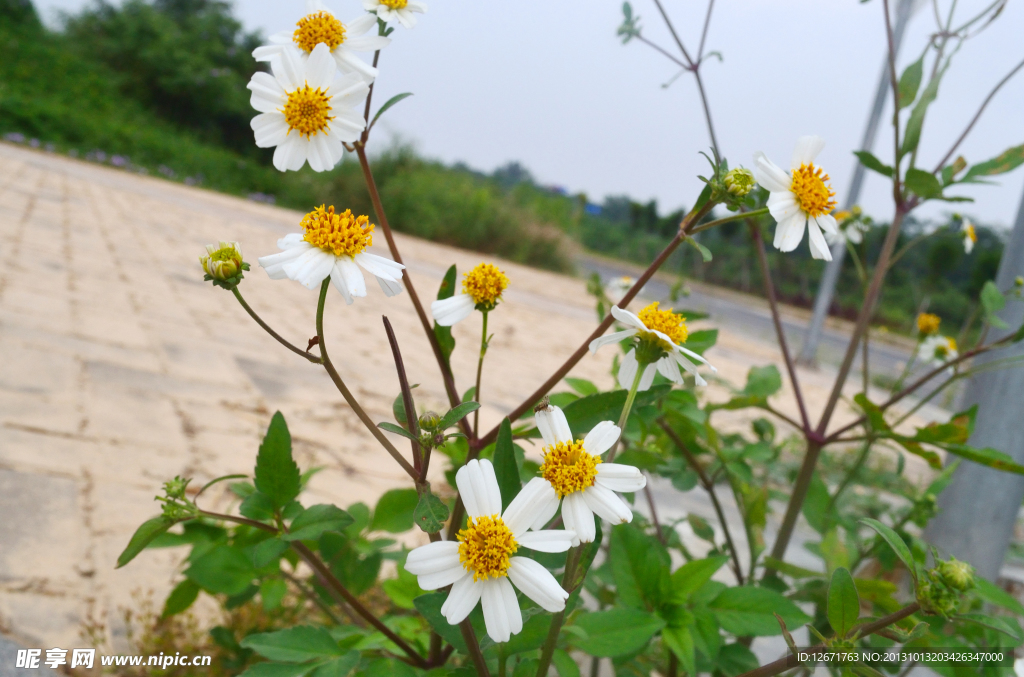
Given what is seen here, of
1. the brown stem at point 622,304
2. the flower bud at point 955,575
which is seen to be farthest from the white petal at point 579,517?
the flower bud at point 955,575

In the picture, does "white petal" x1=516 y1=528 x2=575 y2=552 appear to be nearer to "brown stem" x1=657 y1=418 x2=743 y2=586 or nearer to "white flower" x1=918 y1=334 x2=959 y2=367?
"brown stem" x1=657 y1=418 x2=743 y2=586

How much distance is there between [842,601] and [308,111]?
64 centimetres

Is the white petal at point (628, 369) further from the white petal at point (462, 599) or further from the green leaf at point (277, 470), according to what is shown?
the green leaf at point (277, 470)

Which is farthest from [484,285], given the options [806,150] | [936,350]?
[936,350]

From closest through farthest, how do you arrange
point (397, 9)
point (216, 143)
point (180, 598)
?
point (397, 9)
point (180, 598)
point (216, 143)

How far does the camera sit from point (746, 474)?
104 centimetres

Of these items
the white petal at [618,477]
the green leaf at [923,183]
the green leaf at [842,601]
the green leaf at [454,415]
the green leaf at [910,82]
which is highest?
the green leaf at [910,82]

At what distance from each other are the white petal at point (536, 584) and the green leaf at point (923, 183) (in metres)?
0.83

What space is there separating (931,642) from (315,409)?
1895 mm

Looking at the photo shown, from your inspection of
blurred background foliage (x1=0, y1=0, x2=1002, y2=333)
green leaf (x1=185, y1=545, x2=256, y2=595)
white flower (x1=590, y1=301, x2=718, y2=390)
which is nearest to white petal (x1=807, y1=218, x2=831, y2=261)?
white flower (x1=590, y1=301, x2=718, y2=390)

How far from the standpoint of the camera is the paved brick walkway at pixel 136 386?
3.99ft

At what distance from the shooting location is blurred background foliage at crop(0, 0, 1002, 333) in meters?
11.8

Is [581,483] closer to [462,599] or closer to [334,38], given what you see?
[462,599]

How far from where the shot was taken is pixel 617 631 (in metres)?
0.74
